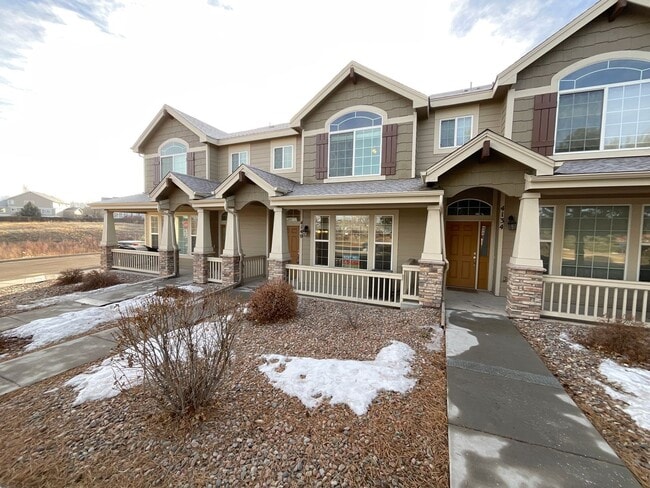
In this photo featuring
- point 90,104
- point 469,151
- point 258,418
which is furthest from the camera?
point 90,104

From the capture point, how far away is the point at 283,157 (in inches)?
436

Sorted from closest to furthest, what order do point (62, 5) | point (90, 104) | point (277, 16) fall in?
point (62, 5) → point (277, 16) → point (90, 104)

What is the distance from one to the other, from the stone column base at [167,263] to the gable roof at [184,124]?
16.7 ft

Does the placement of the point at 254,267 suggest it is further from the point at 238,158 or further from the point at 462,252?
the point at 462,252

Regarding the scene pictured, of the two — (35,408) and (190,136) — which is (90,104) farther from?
(35,408)

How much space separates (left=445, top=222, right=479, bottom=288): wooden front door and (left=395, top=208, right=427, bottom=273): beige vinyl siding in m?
1.04

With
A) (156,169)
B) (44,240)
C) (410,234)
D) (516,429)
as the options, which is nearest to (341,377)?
(516,429)

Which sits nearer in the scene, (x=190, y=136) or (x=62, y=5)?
(x=62, y=5)

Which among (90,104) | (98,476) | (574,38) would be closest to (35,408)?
(98,476)

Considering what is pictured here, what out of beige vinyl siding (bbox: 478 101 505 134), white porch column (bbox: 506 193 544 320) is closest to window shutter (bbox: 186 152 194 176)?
beige vinyl siding (bbox: 478 101 505 134)

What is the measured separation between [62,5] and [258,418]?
1204 cm

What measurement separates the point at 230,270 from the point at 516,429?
845 cm

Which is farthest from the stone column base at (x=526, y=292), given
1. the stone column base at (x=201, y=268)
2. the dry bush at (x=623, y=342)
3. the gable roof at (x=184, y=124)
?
the gable roof at (x=184, y=124)

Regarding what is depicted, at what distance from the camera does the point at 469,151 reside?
6.04 meters
